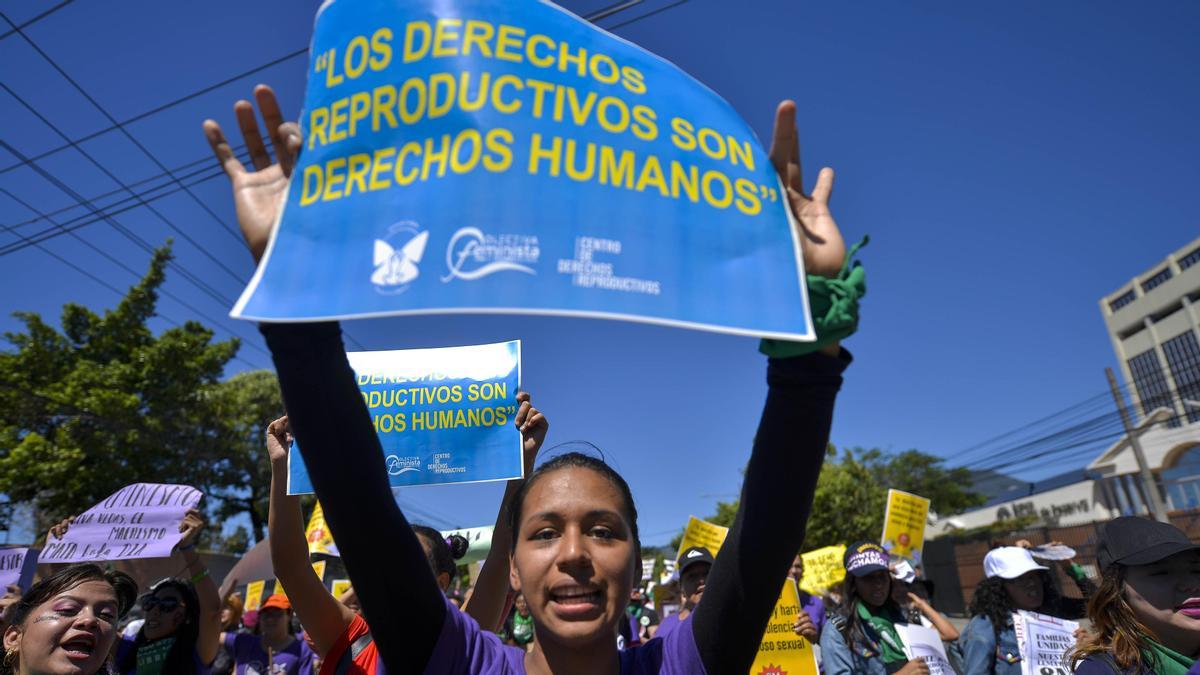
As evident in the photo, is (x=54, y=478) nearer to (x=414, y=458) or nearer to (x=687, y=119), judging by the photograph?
(x=414, y=458)

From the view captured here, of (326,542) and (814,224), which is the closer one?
(814,224)

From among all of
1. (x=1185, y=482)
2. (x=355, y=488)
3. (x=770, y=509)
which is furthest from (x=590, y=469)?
(x=1185, y=482)

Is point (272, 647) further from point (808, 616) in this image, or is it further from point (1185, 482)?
point (1185, 482)

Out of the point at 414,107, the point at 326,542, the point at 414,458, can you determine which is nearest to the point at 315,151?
the point at 414,107

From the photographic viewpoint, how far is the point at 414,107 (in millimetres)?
1450

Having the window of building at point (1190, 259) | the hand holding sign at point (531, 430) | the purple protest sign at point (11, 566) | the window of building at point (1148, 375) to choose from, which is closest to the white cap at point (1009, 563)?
the hand holding sign at point (531, 430)

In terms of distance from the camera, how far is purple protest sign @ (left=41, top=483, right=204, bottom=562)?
4406 millimetres

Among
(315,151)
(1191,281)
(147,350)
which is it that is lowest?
(315,151)

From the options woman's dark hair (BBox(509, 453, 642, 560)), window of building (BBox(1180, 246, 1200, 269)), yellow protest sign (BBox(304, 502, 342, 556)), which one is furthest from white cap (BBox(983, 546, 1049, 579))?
window of building (BBox(1180, 246, 1200, 269))

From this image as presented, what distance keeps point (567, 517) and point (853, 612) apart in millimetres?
4137

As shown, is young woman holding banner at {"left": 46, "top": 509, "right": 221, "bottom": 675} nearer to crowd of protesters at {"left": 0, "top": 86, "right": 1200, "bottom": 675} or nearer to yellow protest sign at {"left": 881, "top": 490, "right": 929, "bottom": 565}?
crowd of protesters at {"left": 0, "top": 86, "right": 1200, "bottom": 675}

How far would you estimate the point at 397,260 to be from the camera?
1.33 meters

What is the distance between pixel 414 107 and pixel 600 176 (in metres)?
0.39

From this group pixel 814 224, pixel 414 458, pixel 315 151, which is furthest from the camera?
pixel 414 458
